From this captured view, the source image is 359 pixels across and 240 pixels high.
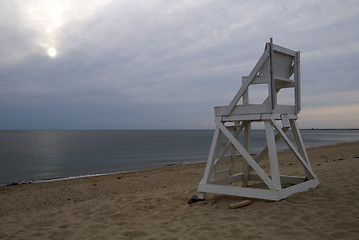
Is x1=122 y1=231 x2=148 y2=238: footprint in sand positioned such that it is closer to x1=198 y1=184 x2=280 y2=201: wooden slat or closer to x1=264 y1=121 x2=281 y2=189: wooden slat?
x1=198 y1=184 x2=280 y2=201: wooden slat

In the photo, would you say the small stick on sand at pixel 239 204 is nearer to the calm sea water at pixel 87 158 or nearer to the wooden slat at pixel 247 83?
the wooden slat at pixel 247 83

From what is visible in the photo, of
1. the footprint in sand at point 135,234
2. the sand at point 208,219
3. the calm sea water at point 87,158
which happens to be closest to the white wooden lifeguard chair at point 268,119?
the sand at point 208,219

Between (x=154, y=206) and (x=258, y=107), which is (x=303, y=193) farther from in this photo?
(x=154, y=206)

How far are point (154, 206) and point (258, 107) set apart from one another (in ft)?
9.42

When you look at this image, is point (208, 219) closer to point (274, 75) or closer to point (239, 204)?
point (239, 204)

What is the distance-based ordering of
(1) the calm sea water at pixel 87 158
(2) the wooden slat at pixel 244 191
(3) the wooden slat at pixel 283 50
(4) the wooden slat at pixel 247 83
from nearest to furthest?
(2) the wooden slat at pixel 244 191 → (4) the wooden slat at pixel 247 83 → (3) the wooden slat at pixel 283 50 → (1) the calm sea water at pixel 87 158

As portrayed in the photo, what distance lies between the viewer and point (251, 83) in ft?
16.7

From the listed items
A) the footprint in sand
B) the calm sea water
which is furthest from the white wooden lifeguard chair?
the calm sea water

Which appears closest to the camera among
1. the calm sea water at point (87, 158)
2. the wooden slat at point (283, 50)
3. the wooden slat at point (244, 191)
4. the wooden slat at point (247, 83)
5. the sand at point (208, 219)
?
the sand at point (208, 219)

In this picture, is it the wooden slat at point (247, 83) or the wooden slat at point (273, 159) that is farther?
the wooden slat at point (247, 83)

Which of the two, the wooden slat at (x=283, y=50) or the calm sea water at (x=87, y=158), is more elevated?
the wooden slat at (x=283, y=50)

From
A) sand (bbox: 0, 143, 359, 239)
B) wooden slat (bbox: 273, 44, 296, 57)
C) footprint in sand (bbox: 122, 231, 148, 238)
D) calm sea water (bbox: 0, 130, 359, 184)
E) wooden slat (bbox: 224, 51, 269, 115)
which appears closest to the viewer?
sand (bbox: 0, 143, 359, 239)

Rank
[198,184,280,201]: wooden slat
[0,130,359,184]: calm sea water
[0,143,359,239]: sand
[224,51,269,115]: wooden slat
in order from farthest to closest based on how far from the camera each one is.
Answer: [0,130,359,184]: calm sea water, [224,51,269,115]: wooden slat, [198,184,280,201]: wooden slat, [0,143,359,239]: sand

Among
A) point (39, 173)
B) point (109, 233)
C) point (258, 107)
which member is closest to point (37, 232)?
point (109, 233)
